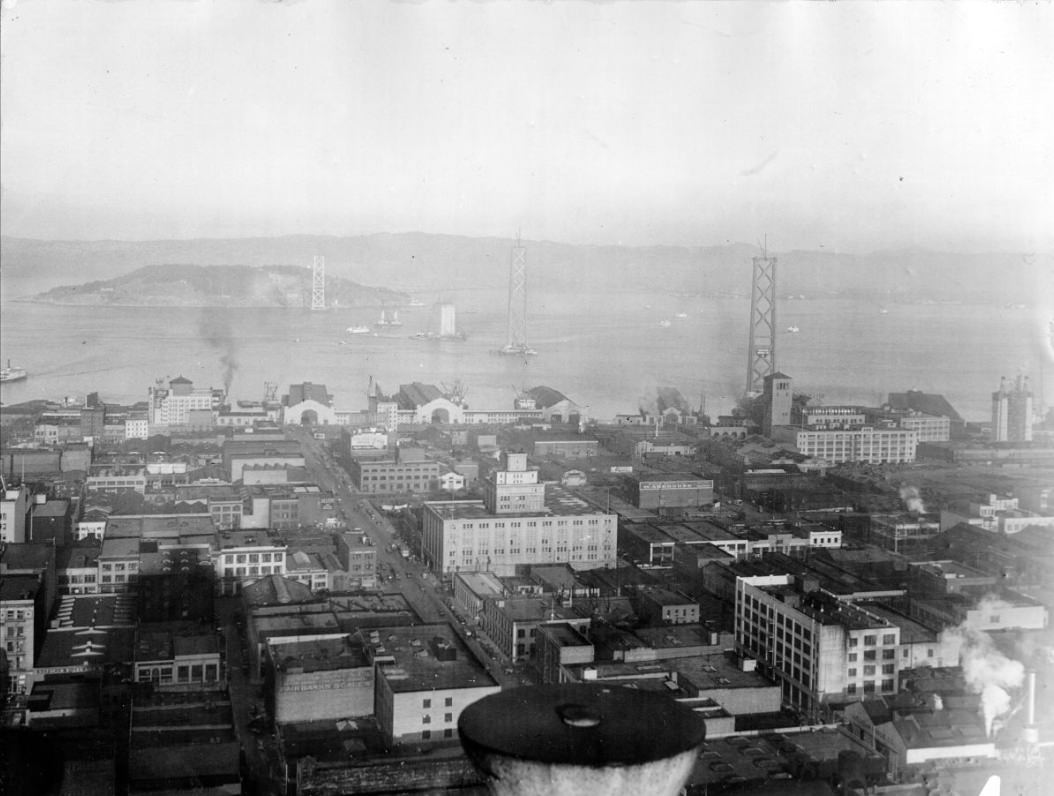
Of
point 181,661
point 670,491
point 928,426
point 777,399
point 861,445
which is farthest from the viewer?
point 777,399

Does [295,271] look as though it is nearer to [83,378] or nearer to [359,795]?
[83,378]

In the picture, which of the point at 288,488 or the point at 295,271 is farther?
the point at 295,271

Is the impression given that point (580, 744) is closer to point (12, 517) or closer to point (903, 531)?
point (12, 517)

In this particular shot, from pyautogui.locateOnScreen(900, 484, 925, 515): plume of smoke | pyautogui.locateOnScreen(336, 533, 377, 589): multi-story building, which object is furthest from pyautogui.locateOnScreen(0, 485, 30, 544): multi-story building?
pyautogui.locateOnScreen(900, 484, 925, 515): plume of smoke

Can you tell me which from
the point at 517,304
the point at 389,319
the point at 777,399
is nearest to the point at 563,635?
the point at 777,399

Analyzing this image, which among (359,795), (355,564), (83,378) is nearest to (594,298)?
(355,564)

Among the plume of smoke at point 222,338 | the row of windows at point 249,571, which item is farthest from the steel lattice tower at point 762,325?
the plume of smoke at point 222,338
